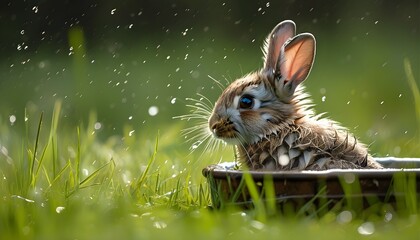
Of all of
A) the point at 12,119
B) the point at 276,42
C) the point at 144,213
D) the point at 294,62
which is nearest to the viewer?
the point at 144,213

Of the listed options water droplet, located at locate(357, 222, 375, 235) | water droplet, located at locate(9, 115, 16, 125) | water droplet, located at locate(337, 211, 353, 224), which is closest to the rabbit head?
water droplet, located at locate(337, 211, 353, 224)

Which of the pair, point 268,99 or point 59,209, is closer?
point 59,209

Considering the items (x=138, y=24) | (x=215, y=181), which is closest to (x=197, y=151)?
(x=215, y=181)

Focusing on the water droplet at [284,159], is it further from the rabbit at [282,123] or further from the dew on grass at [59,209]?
the dew on grass at [59,209]

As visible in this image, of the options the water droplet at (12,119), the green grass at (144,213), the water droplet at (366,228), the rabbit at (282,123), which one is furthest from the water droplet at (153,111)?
the water droplet at (366,228)

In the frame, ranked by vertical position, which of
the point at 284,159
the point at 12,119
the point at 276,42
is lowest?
the point at 284,159

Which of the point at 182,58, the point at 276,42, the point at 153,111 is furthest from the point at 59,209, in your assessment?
the point at 182,58

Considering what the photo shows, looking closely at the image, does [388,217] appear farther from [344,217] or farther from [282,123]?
[282,123]

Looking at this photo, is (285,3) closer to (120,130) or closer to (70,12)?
(70,12)
